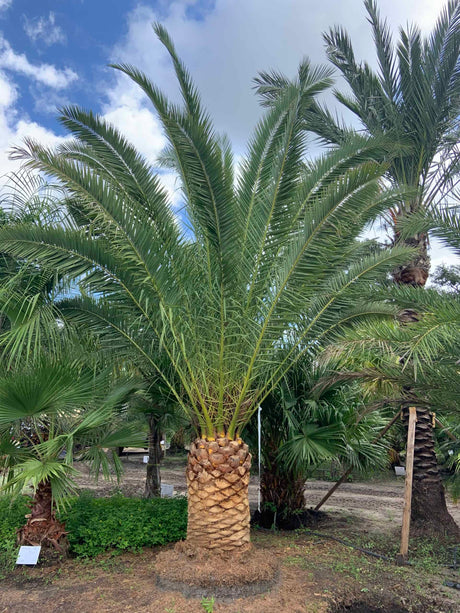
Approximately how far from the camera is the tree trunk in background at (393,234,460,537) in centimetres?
749

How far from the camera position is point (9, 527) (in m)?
6.07

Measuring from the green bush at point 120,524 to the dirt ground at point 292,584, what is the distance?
0.18m

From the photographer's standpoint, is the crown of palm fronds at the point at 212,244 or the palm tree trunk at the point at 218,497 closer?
the crown of palm fronds at the point at 212,244

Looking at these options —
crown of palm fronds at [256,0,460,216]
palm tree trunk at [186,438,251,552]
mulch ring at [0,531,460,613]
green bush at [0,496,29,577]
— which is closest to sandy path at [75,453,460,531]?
green bush at [0,496,29,577]

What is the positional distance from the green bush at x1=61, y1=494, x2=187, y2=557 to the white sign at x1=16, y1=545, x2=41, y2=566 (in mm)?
683

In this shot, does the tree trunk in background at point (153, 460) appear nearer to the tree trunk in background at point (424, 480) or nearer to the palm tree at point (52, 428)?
the palm tree at point (52, 428)

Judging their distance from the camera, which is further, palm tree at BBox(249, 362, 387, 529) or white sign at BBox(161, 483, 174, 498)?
white sign at BBox(161, 483, 174, 498)

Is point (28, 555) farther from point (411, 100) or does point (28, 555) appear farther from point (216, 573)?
point (411, 100)

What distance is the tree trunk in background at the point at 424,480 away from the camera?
7.49m

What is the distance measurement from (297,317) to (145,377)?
2.37m

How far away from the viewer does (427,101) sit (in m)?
7.87

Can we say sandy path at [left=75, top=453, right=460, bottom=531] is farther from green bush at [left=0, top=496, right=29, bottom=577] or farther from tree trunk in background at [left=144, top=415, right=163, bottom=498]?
green bush at [left=0, top=496, right=29, bottom=577]

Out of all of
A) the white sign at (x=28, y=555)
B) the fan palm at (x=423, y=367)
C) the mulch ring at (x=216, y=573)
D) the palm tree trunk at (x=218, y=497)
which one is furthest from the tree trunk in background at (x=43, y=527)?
the fan palm at (x=423, y=367)

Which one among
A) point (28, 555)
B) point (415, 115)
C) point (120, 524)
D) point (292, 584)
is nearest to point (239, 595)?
point (292, 584)
